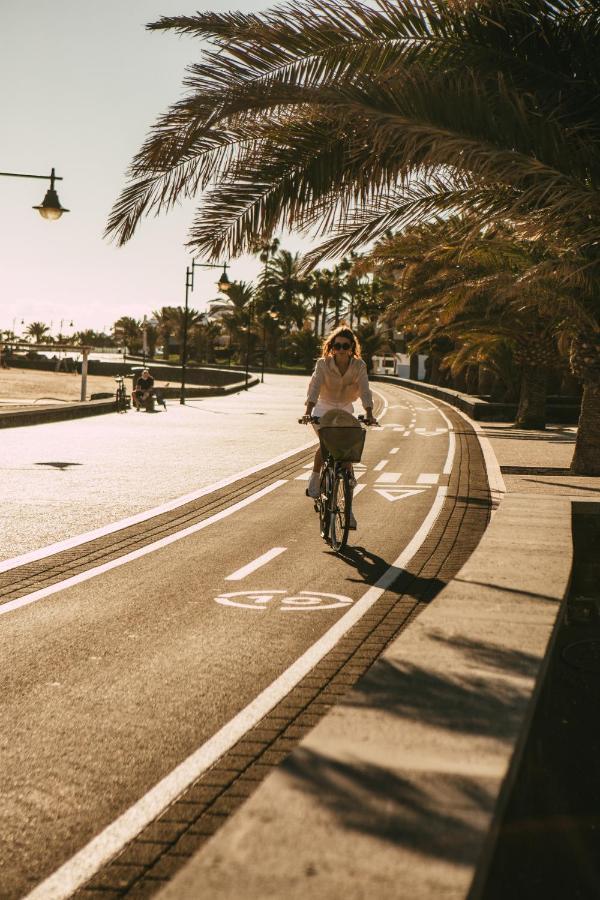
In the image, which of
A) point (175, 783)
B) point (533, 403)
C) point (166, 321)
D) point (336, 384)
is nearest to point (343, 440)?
point (336, 384)

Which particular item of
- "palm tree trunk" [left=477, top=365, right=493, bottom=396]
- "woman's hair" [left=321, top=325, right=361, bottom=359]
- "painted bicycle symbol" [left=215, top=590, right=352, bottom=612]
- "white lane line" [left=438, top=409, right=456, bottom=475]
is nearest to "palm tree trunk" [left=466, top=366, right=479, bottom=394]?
"palm tree trunk" [left=477, top=365, right=493, bottom=396]

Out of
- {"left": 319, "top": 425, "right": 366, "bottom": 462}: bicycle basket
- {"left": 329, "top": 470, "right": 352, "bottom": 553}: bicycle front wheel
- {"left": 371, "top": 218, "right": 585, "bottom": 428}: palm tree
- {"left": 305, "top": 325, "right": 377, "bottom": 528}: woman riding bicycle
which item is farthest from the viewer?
{"left": 371, "top": 218, "right": 585, "bottom": 428}: palm tree

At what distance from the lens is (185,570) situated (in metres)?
8.80

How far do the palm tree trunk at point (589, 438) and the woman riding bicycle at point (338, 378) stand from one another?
7.63 metres

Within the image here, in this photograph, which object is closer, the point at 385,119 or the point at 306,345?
the point at 385,119

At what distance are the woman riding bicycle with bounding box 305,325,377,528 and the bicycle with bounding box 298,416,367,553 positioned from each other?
0.47ft

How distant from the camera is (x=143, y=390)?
38.4m

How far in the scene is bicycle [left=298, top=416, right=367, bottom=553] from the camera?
30.9 feet

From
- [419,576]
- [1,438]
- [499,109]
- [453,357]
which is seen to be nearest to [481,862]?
[419,576]

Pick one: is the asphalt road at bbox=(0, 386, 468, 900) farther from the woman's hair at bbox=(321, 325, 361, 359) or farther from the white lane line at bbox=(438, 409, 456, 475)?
the white lane line at bbox=(438, 409, 456, 475)

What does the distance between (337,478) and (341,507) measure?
0.30 metres

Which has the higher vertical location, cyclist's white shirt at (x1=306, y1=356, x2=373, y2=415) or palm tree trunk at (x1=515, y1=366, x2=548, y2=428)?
cyclist's white shirt at (x1=306, y1=356, x2=373, y2=415)

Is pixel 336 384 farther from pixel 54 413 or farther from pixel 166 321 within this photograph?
pixel 166 321

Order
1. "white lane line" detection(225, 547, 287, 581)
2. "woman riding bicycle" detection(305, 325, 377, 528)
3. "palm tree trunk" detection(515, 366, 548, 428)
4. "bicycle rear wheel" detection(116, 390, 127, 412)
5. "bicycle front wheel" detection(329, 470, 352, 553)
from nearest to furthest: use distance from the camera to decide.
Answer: "white lane line" detection(225, 547, 287, 581) → "bicycle front wheel" detection(329, 470, 352, 553) → "woman riding bicycle" detection(305, 325, 377, 528) → "palm tree trunk" detection(515, 366, 548, 428) → "bicycle rear wheel" detection(116, 390, 127, 412)
